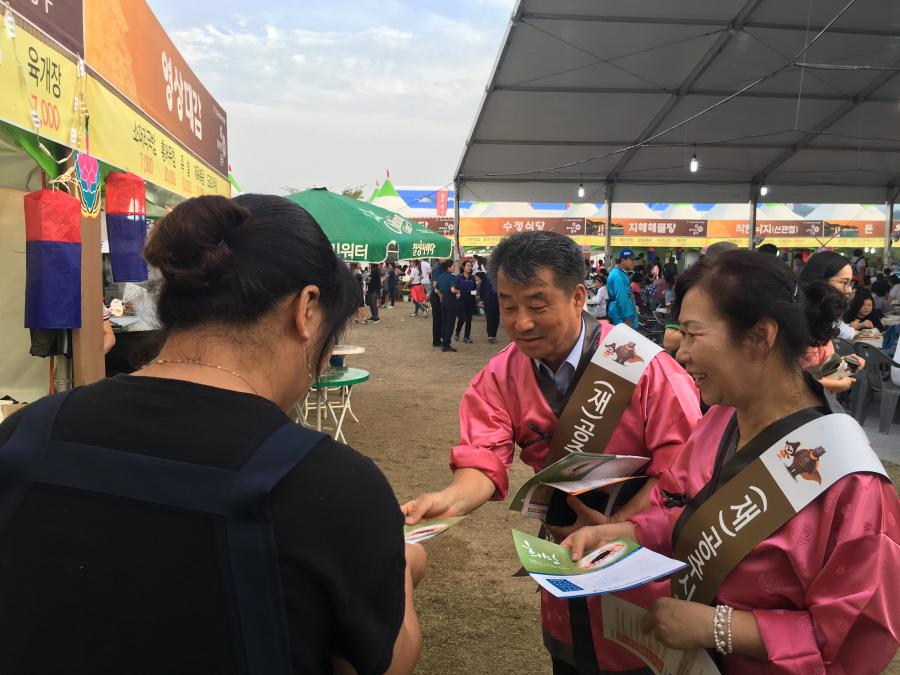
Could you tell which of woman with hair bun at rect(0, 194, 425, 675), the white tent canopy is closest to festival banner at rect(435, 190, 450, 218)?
the white tent canopy

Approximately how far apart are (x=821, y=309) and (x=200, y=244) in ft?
4.17

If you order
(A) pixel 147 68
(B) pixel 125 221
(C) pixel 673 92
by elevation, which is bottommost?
(B) pixel 125 221

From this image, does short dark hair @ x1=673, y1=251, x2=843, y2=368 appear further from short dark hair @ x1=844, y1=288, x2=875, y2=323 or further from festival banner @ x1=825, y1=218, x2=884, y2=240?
festival banner @ x1=825, y1=218, x2=884, y2=240

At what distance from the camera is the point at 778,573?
4.24 ft

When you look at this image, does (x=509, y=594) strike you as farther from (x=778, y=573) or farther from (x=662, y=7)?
(x=662, y=7)

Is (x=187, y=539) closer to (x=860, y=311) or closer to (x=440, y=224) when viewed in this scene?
(x=860, y=311)

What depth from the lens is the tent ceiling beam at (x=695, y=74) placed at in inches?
395

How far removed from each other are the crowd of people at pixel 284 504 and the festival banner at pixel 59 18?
93.1 inches

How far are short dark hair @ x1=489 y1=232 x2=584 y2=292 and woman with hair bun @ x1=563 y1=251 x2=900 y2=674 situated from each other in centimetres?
42

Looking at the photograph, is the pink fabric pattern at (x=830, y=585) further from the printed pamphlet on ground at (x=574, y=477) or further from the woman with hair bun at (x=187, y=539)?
the woman with hair bun at (x=187, y=539)

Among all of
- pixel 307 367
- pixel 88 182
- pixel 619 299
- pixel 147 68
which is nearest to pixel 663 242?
pixel 619 299

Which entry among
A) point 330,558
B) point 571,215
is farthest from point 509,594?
point 571,215

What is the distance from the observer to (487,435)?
199 centimetres

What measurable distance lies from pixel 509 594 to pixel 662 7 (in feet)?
30.5
